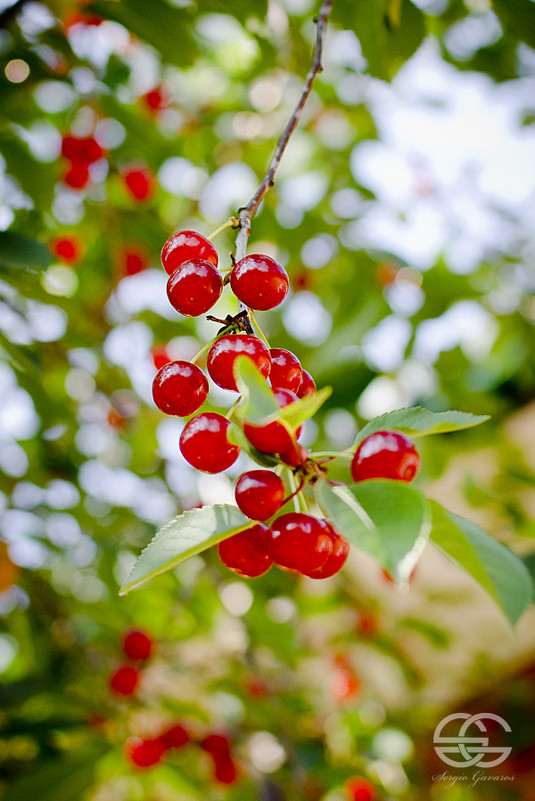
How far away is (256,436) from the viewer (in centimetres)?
49

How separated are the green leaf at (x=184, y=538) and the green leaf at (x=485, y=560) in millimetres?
162

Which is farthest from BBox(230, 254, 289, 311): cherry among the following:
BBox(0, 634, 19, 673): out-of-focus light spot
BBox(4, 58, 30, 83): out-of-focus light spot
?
BBox(0, 634, 19, 673): out-of-focus light spot

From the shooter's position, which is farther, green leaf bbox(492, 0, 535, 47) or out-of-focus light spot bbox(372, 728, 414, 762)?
out-of-focus light spot bbox(372, 728, 414, 762)

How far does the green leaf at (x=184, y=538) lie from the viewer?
1.43 feet

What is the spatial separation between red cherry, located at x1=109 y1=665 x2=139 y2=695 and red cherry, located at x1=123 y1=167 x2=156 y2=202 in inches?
54.9

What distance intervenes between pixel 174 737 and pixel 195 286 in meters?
1.58

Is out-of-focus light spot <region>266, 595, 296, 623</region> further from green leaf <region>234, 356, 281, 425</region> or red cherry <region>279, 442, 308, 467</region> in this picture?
green leaf <region>234, 356, 281, 425</region>

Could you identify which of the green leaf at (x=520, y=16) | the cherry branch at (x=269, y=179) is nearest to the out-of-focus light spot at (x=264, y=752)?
the cherry branch at (x=269, y=179)

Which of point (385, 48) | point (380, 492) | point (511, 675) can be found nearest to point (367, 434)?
point (380, 492)

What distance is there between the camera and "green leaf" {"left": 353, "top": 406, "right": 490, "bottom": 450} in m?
0.48

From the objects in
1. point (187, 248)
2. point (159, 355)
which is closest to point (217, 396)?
point (159, 355)

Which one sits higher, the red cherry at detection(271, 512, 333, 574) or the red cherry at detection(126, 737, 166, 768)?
the red cherry at detection(271, 512, 333, 574)

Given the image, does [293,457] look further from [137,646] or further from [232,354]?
[137,646]

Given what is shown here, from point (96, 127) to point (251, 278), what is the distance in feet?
5.03
